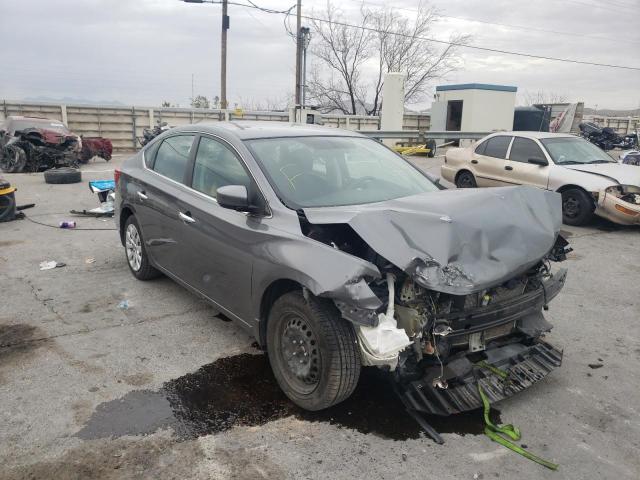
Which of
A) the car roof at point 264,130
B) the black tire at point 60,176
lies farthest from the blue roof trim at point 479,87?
the car roof at point 264,130

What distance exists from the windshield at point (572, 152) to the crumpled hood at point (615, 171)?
0.27 m

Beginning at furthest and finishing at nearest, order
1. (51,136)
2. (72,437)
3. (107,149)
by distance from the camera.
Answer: (107,149)
(51,136)
(72,437)

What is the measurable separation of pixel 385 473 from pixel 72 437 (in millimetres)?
1728

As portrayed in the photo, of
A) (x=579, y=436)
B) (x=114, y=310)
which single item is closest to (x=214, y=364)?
(x=114, y=310)

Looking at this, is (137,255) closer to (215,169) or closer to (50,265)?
(50,265)

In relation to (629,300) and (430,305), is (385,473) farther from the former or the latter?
(629,300)

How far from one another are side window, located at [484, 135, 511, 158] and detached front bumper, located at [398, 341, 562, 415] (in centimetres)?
720

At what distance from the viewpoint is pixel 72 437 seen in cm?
292

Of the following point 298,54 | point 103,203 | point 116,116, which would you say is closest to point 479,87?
point 298,54

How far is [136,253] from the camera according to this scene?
18.0 feet

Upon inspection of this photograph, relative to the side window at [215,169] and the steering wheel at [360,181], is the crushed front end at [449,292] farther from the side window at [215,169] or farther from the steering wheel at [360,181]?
the side window at [215,169]

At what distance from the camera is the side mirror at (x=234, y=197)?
135 inches

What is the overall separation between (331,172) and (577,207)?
6320 millimetres

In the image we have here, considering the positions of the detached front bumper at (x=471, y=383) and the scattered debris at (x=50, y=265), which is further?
the scattered debris at (x=50, y=265)
